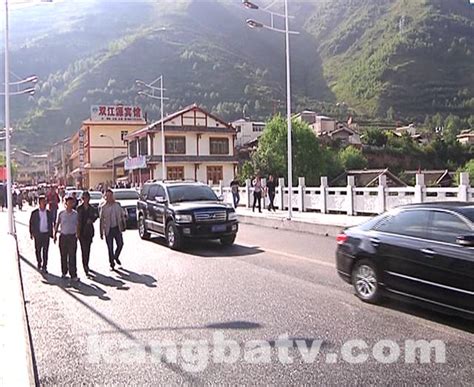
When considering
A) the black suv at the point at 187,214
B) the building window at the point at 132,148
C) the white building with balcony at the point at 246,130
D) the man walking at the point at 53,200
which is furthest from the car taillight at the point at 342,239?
the white building with balcony at the point at 246,130

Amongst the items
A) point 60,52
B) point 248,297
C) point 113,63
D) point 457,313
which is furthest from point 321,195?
point 60,52

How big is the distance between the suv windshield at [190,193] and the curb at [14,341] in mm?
6300

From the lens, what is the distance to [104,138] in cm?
8562

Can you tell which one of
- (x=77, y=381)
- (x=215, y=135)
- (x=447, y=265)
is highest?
(x=215, y=135)

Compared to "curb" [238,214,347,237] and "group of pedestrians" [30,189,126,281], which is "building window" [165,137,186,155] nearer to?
"curb" [238,214,347,237]

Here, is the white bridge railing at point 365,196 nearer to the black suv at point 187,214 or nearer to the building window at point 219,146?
the black suv at point 187,214

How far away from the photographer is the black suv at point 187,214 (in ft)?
49.7

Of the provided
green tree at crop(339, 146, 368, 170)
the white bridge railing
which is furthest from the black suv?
green tree at crop(339, 146, 368, 170)

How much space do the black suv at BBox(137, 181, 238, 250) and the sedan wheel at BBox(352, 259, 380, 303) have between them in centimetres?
712

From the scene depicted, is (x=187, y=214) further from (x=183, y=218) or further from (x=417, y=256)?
(x=417, y=256)

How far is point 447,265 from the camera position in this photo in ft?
23.0

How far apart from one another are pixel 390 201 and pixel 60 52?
14980 centimetres

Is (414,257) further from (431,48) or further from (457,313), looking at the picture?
(431,48)

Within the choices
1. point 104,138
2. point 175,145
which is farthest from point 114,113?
point 175,145
